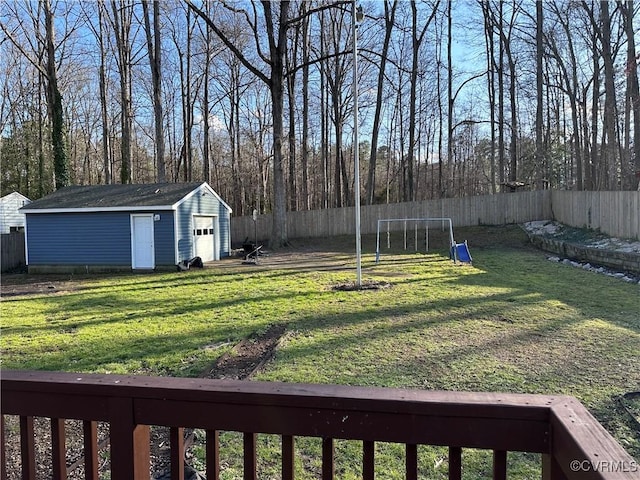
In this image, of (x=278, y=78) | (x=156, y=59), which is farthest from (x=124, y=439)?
(x=156, y=59)

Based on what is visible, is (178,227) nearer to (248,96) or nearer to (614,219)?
(614,219)

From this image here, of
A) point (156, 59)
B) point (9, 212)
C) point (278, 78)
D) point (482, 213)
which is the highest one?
point (156, 59)

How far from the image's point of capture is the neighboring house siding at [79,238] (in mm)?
15034

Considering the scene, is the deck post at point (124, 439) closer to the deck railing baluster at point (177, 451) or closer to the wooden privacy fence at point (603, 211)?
the deck railing baluster at point (177, 451)

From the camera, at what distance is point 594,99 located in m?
23.1

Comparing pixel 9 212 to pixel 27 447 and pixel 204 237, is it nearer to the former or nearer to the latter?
pixel 204 237

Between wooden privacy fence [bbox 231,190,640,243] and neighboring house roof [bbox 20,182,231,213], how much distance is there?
813cm

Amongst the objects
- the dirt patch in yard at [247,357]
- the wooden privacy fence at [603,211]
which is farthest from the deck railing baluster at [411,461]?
the wooden privacy fence at [603,211]

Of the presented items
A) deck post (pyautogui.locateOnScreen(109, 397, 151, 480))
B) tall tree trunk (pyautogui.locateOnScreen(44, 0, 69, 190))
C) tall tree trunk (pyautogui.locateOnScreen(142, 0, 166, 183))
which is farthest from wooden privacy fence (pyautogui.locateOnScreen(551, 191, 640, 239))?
tall tree trunk (pyautogui.locateOnScreen(44, 0, 69, 190))

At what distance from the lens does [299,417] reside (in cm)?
119

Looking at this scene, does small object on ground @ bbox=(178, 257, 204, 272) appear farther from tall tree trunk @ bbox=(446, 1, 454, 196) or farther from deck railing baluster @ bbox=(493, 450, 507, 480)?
tall tree trunk @ bbox=(446, 1, 454, 196)

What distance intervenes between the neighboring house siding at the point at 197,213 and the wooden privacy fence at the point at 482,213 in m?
6.00

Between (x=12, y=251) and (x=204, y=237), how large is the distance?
292 inches

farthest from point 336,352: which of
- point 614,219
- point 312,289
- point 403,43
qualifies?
point 403,43
